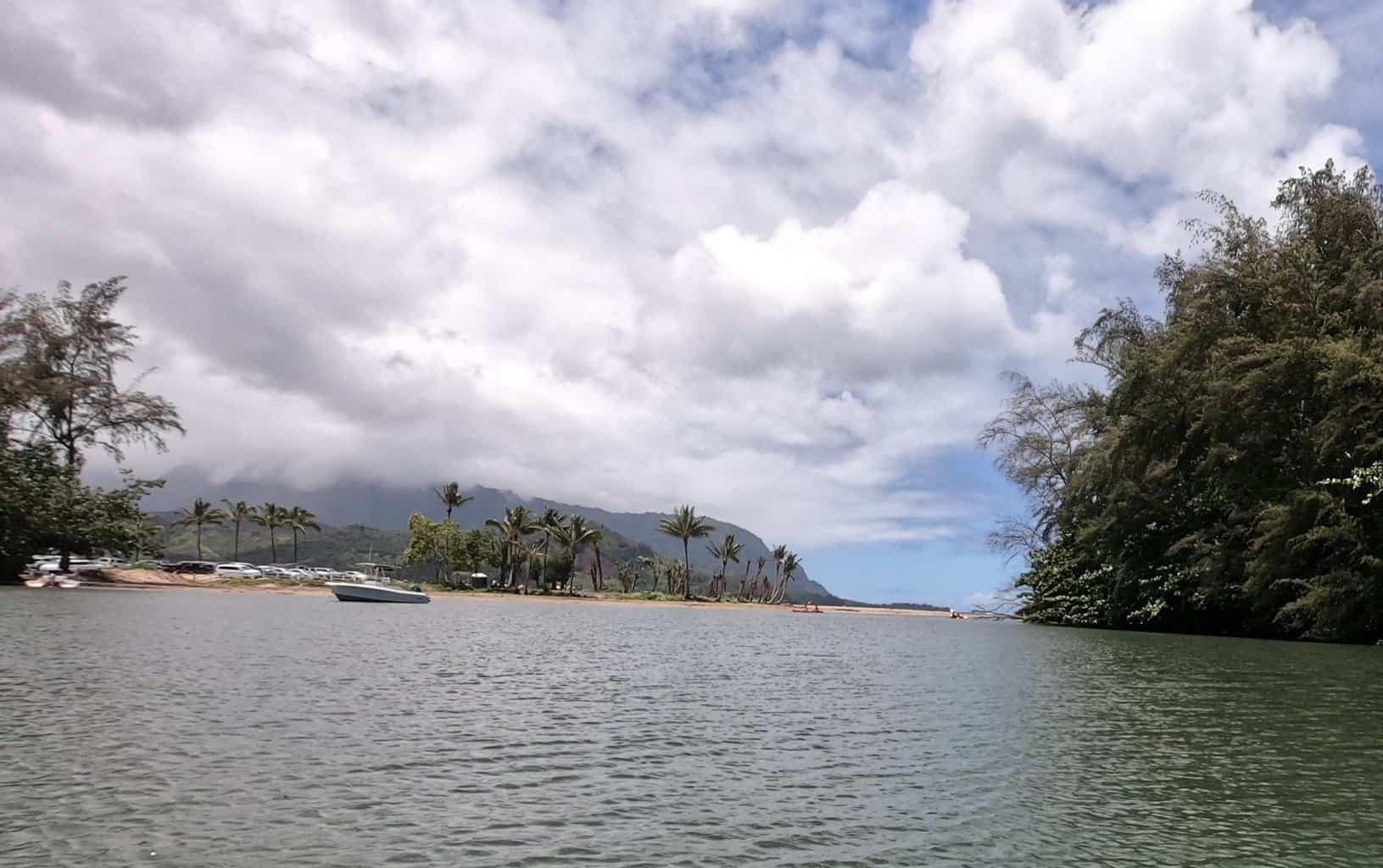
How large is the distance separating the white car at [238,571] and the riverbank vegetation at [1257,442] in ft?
267

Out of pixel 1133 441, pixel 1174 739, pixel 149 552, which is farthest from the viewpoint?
pixel 149 552

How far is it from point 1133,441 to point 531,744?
1728 inches

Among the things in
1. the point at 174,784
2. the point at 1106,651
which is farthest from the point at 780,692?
the point at 1106,651

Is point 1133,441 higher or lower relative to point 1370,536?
higher

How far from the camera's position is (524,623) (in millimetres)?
51219

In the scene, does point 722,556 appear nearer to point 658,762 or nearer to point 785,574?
point 785,574

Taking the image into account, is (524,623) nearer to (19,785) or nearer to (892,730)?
(892,730)

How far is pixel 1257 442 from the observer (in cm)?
4178

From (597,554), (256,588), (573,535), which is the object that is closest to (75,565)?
(256,588)

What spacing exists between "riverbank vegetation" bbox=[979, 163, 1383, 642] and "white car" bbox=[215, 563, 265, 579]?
81.4 meters

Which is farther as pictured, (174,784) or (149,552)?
(149,552)

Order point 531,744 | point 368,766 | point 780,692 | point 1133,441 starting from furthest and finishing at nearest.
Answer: point 1133,441
point 780,692
point 531,744
point 368,766

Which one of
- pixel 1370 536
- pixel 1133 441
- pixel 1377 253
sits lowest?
pixel 1370 536

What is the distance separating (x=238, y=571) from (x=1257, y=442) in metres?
102
